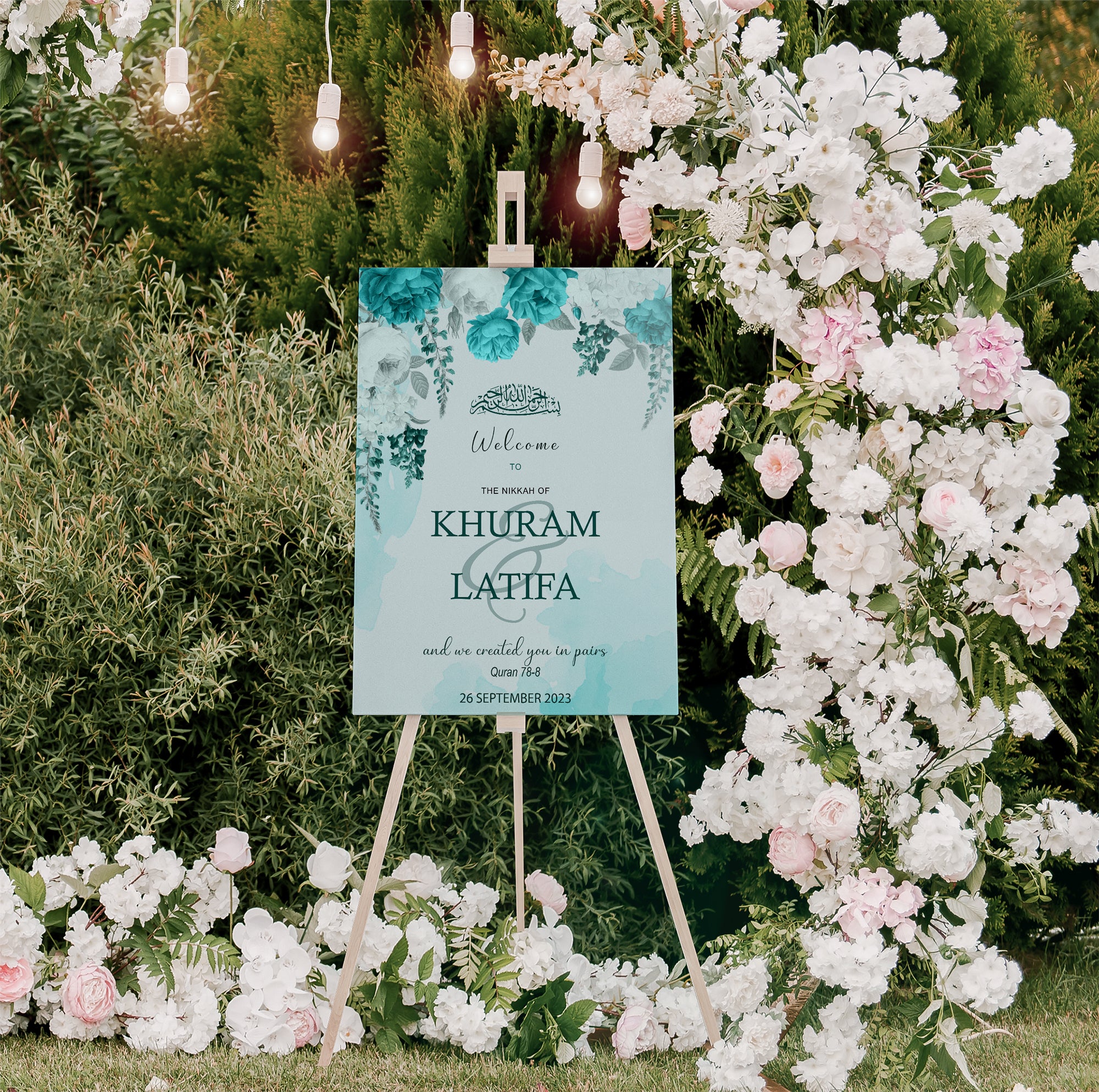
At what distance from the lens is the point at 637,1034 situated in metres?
2.29

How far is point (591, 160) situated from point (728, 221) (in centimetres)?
39

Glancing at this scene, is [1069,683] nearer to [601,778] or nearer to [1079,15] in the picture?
[601,778]

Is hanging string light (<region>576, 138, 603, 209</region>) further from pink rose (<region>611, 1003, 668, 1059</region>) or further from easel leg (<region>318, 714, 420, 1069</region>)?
pink rose (<region>611, 1003, 668, 1059</region>)

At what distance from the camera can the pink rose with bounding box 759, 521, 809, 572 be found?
6.24ft

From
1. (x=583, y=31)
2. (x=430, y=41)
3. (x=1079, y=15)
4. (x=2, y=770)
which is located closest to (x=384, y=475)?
(x=583, y=31)

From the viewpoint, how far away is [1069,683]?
281cm

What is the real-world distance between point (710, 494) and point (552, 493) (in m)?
0.33

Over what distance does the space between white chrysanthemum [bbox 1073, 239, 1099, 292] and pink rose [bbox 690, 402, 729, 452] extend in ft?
2.24

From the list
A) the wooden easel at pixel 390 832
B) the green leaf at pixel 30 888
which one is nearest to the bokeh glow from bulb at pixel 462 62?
the wooden easel at pixel 390 832

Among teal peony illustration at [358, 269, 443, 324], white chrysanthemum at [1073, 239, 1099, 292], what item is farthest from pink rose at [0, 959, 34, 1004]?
white chrysanthemum at [1073, 239, 1099, 292]

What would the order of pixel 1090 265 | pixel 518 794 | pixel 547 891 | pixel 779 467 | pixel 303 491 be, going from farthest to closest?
pixel 303 491, pixel 547 891, pixel 518 794, pixel 779 467, pixel 1090 265

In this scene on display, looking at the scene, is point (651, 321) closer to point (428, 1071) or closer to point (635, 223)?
point (635, 223)

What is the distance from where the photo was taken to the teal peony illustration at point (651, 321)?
2.12 metres

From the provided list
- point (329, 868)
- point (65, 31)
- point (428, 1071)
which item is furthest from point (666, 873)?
point (65, 31)
